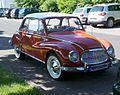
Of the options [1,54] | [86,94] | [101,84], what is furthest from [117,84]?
[1,54]

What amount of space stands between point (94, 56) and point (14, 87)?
83.5 inches

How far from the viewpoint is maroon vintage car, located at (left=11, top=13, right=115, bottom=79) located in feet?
24.2

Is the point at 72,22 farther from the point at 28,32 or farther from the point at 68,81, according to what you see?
the point at 68,81

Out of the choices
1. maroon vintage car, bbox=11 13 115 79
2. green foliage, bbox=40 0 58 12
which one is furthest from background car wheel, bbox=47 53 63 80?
green foliage, bbox=40 0 58 12

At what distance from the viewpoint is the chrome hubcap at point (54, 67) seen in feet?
25.5

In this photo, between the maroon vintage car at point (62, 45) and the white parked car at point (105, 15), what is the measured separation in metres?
13.7

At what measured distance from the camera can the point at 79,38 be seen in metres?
7.98

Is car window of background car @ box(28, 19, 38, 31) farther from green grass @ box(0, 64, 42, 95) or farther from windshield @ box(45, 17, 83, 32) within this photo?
green grass @ box(0, 64, 42, 95)

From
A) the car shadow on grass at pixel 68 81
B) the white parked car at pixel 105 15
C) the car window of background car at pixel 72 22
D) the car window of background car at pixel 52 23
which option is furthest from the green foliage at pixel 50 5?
the car window of background car at pixel 52 23

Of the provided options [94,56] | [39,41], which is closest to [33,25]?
[39,41]

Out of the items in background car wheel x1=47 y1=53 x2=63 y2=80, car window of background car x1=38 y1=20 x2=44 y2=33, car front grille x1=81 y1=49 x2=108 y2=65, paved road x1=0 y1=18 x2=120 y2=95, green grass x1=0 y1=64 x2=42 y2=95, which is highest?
car window of background car x1=38 y1=20 x2=44 y2=33

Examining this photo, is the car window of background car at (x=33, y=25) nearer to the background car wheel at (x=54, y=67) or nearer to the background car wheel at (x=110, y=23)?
the background car wheel at (x=54, y=67)

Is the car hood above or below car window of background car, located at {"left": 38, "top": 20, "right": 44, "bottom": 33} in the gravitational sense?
below

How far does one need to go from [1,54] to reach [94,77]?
4.94m
